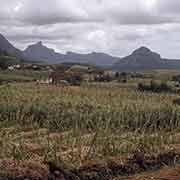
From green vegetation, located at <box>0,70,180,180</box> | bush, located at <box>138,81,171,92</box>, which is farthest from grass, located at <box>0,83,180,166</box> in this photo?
bush, located at <box>138,81,171,92</box>

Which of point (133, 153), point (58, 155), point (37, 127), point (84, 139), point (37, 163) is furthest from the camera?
point (37, 127)

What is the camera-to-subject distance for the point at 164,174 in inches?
489

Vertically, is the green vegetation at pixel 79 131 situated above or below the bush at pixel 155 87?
above

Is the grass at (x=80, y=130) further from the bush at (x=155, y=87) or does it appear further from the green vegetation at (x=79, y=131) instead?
the bush at (x=155, y=87)

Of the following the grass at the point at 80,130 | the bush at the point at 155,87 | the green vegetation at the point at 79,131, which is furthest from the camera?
the bush at the point at 155,87

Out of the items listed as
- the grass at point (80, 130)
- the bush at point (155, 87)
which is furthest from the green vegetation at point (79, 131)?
the bush at point (155, 87)

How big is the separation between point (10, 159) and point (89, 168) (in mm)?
1943

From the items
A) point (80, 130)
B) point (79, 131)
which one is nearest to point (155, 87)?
point (80, 130)

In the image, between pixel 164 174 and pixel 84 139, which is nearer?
pixel 164 174

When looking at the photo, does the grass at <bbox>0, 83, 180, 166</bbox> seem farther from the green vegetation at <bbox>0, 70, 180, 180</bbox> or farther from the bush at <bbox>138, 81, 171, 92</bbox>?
the bush at <bbox>138, 81, 171, 92</bbox>

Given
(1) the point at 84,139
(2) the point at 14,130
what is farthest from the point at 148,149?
(2) the point at 14,130

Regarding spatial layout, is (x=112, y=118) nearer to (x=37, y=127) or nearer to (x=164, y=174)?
(x=37, y=127)

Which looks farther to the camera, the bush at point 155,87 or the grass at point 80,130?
the bush at point 155,87

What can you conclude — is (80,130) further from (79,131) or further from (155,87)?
(155,87)
